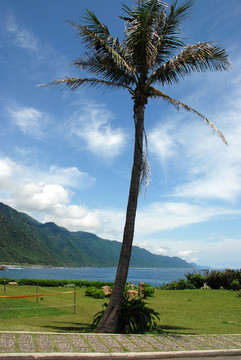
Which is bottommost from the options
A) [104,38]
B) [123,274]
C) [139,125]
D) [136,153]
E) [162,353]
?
[162,353]

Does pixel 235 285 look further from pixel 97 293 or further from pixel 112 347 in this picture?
pixel 112 347

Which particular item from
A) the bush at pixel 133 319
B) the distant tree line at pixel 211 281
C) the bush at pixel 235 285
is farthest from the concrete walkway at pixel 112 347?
the distant tree line at pixel 211 281

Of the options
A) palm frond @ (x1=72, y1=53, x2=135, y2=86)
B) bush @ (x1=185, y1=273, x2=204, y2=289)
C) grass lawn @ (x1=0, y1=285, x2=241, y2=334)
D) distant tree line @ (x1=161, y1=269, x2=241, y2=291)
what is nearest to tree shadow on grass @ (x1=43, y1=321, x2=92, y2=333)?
grass lawn @ (x1=0, y1=285, x2=241, y2=334)

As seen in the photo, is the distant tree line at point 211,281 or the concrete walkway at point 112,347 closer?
the concrete walkway at point 112,347

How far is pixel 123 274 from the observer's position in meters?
8.51

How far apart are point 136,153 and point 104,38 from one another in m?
3.93

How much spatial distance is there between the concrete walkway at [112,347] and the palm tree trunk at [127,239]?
3.46 ft

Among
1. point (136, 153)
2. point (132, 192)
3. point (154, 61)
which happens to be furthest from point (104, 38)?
point (132, 192)

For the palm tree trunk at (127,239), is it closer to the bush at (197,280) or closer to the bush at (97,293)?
the bush at (97,293)

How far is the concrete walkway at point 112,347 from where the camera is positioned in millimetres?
5367

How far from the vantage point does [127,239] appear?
8.69 m

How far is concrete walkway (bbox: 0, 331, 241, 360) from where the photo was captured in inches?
211

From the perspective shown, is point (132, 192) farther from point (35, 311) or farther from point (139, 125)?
point (35, 311)

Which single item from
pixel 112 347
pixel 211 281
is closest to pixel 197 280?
pixel 211 281
